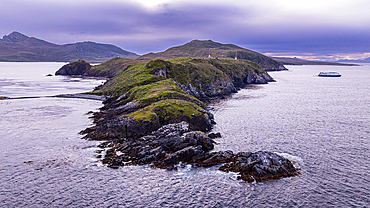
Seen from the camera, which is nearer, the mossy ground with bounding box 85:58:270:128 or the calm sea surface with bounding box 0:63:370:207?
the calm sea surface with bounding box 0:63:370:207

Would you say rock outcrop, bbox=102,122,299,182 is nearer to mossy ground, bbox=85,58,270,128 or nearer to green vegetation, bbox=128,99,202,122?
green vegetation, bbox=128,99,202,122

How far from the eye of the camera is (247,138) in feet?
173

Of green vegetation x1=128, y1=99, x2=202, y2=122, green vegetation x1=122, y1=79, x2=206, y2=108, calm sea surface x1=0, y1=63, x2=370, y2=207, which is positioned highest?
green vegetation x1=122, y1=79, x2=206, y2=108

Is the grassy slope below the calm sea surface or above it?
above

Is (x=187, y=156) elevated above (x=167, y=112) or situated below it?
below

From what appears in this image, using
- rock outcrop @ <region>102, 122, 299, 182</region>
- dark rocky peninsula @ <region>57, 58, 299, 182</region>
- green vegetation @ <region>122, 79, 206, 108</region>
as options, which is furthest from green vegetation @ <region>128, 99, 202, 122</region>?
green vegetation @ <region>122, 79, 206, 108</region>

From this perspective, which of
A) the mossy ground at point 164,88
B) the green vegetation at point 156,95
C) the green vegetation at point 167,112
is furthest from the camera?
the green vegetation at point 156,95

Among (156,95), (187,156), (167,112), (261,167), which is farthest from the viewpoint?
(156,95)

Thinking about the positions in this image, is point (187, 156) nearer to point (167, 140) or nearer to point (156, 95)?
point (167, 140)

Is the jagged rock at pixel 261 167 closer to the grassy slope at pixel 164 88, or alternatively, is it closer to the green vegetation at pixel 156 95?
the grassy slope at pixel 164 88

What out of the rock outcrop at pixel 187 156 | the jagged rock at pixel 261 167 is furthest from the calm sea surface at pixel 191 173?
the rock outcrop at pixel 187 156

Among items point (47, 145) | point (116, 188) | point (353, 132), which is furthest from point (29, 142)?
point (353, 132)

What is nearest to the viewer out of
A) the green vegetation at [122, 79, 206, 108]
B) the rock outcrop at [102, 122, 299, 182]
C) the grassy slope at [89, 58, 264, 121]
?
the rock outcrop at [102, 122, 299, 182]

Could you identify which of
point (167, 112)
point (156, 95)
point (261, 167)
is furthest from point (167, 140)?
point (156, 95)
